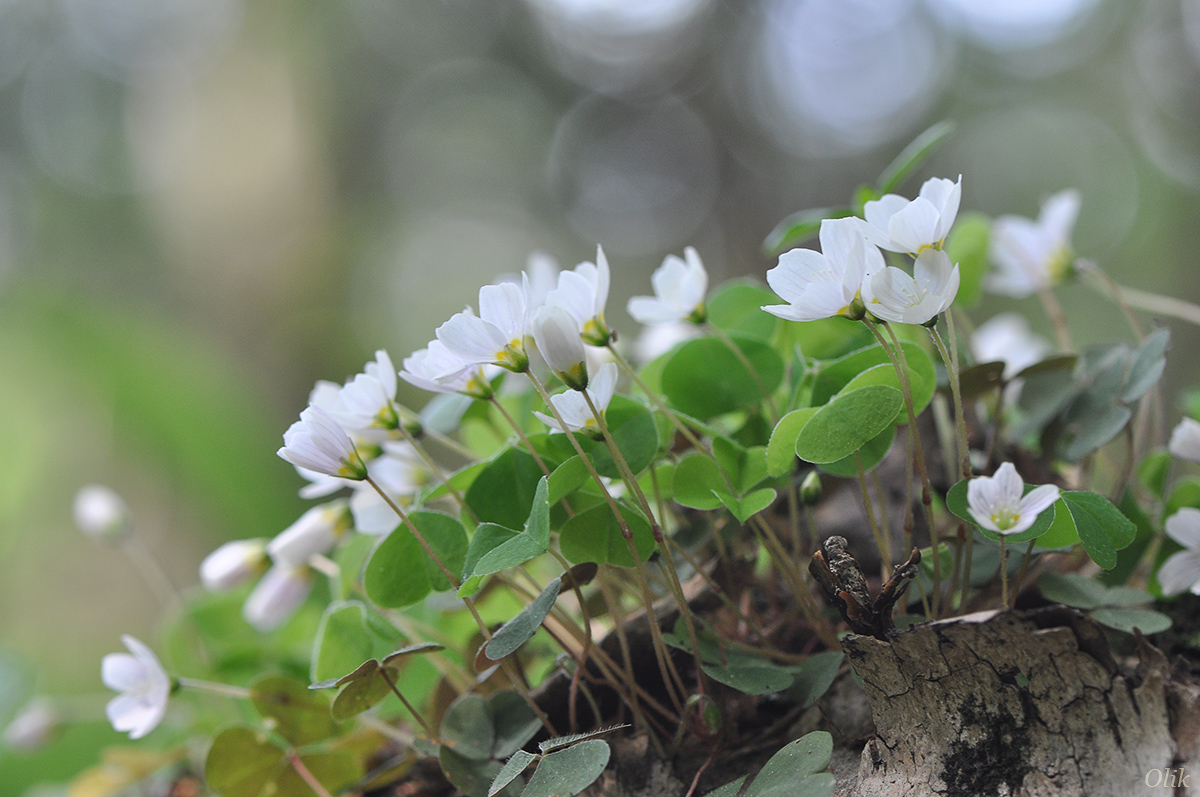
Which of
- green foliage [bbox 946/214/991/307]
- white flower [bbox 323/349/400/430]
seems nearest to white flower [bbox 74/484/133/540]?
white flower [bbox 323/349/400/430]

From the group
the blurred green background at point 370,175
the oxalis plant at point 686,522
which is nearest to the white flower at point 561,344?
the oxalis plant at point 686,522

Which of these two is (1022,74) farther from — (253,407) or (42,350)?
(42,350)

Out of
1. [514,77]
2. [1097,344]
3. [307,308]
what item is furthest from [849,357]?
[514,77]

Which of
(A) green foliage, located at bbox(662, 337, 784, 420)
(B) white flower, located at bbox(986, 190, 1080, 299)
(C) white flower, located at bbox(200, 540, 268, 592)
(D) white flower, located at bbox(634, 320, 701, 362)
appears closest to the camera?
(A) green foliage, located at bbox(662, 337, 784, 420)

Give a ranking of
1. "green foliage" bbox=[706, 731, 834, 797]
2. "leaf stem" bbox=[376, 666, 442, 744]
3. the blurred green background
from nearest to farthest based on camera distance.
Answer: "green foliage" bbox=[706, 731, 834, 797] → "leaf stem" bbox=[376, 666, 442, 744] → the blurred green background

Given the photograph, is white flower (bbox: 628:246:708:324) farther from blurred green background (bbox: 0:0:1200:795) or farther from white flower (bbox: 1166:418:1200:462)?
blurred green background (bbox: 0:0:1200:795)

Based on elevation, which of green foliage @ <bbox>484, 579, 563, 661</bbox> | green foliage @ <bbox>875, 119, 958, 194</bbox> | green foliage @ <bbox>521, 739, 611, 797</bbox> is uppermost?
green foliage @ <bbox>875, 119, 958, 194</bbox>

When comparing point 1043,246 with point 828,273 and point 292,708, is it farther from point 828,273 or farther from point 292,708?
point 292,708
